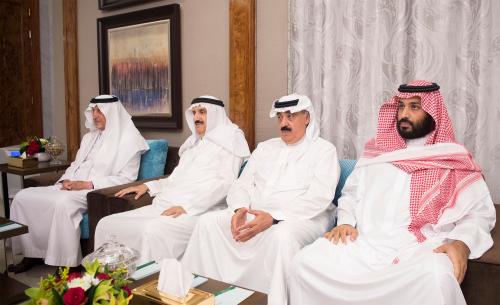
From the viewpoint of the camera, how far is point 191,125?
3.40 metres

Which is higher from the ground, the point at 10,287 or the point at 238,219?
the point at 238,219

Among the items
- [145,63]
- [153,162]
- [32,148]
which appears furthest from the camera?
[145,63]

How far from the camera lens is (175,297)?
5.22 feet

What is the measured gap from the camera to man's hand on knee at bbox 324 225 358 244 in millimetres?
2176

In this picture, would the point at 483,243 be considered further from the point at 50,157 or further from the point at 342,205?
the point at 50,157

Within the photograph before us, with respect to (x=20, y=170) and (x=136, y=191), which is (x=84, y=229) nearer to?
(x=136, y=191)

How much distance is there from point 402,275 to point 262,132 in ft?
6.72

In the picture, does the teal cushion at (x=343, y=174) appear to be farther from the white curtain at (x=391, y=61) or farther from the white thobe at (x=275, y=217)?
the white curtain at (x=391, y=61)

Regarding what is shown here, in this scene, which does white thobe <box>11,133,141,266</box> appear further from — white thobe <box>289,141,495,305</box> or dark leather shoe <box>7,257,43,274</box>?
white thobe <box>289,141,495,305</box>

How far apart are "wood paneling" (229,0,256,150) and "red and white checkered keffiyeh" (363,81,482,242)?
157 cm

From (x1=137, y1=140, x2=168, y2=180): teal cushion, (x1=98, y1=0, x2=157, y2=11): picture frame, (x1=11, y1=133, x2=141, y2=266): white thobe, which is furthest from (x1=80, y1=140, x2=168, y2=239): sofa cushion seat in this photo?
(x1=98, y1=0, x2=157, y2=11): picture frame

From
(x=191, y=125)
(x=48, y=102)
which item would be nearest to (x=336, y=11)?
(x=191, y=125)

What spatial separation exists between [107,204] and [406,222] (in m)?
2.00

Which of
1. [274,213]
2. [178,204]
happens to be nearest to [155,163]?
[178,204]
